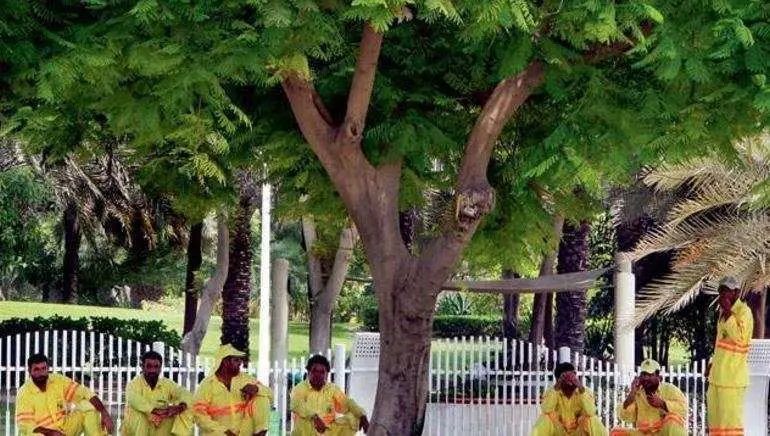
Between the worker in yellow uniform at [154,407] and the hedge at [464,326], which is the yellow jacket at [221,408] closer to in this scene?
the worker in yellow uniform at [154,407]

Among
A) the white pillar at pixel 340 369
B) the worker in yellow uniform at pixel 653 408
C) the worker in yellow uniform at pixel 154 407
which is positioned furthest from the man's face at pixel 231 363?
the white pillar at pixel 340 369

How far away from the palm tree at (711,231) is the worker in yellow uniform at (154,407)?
9.31 m

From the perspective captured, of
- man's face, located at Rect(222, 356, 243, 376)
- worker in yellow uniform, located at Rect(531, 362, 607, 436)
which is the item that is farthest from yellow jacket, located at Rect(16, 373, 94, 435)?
worker in yellow uniform, located at Rect(531, 362, 607, 436)

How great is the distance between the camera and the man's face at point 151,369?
13.8 m

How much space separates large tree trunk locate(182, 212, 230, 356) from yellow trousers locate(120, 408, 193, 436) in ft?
38.1

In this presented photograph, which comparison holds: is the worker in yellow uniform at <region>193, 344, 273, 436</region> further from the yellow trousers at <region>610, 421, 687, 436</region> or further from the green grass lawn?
the green grass lawn

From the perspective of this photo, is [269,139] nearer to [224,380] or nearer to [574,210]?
[224,380]

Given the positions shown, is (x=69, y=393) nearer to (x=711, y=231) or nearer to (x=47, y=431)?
(x=47, y=431)

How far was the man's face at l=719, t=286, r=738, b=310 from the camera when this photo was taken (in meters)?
14.0

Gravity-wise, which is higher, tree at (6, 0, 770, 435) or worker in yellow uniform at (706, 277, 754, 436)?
tree at (6, 0, 770, 435)

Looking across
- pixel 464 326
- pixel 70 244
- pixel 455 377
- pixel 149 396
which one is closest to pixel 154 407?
pixel 149 396

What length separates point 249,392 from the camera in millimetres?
13750

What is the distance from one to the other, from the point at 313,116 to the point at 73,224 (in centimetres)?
2263

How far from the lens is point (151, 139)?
13.0m
